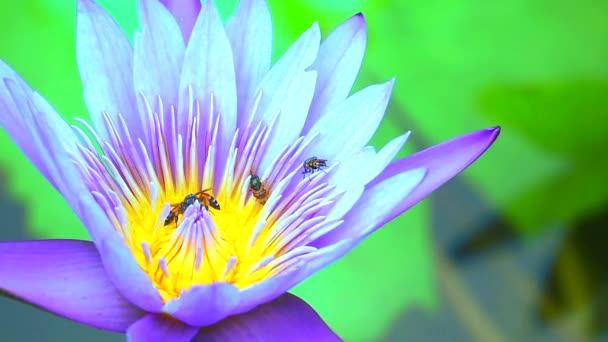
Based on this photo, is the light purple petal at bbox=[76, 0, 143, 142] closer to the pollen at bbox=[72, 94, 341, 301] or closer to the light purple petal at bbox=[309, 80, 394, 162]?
the pollen at bbox=[72, 94, 341, 301]

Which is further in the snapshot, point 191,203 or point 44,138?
point 191,203

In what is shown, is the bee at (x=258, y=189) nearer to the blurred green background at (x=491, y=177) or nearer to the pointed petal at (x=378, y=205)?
the pointed petal at (x=378, y=205)

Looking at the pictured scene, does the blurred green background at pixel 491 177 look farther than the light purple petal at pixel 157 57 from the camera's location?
Yes

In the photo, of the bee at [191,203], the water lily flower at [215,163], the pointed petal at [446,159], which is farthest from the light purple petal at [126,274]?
the pointed petal at [446,159]

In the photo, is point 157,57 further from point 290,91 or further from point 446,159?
point 446,159

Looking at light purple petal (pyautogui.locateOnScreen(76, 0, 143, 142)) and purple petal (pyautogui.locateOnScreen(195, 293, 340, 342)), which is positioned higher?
light purple petal (pyautogui.locateOnScreen(76, 0, 143, 142))

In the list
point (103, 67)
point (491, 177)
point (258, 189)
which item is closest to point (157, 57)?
point (103, 67)

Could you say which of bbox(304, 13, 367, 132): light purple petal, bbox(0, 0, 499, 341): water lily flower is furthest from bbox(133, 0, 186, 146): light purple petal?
bbox(304, 13, 367, 132): light purple petal
